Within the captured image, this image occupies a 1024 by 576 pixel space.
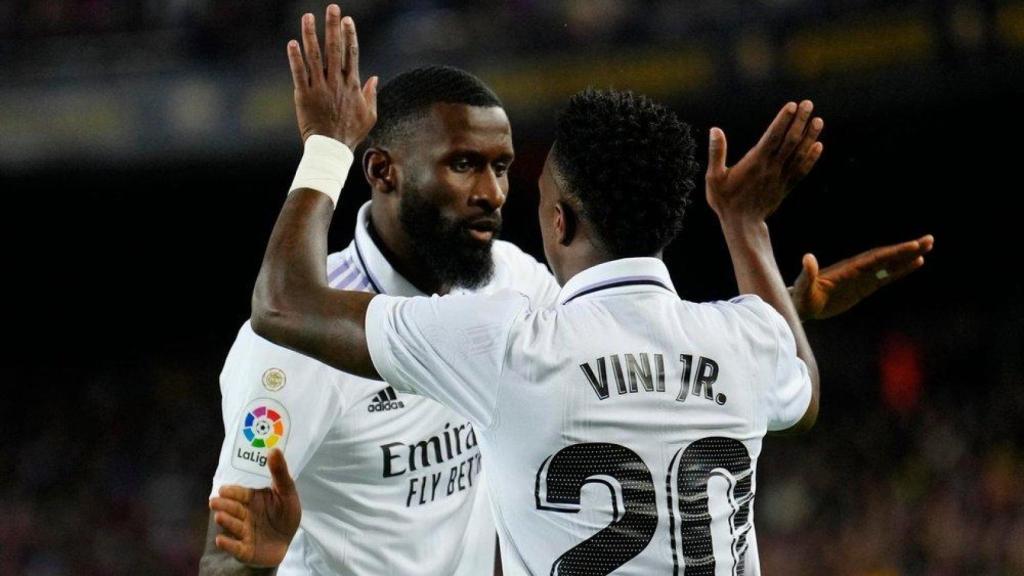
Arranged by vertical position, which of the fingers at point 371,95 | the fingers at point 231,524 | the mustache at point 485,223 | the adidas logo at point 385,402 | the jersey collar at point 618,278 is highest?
the fingers at point 371,95

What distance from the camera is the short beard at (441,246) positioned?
11.9ft

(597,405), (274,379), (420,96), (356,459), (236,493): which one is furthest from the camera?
(420,96)

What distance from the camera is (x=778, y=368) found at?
268cm

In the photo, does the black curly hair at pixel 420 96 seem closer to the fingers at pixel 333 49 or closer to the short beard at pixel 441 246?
the short beard at pixel 441 246

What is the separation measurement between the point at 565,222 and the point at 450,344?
346 millimetres

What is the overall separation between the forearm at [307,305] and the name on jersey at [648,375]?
0.45 meters

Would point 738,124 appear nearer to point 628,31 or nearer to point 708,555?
point 628,31

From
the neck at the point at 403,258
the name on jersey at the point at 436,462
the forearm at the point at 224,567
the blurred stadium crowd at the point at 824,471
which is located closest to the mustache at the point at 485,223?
the neck at the point at 403,258

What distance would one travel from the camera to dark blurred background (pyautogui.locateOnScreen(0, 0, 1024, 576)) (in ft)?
35.2

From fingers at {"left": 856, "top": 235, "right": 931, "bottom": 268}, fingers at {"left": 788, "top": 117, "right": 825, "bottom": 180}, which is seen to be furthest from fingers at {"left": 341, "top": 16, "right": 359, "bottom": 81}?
fingers at {"left": 856, "top": 235, "right": 931, "bottom": 268}

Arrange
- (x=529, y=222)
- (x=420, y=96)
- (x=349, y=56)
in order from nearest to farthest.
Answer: (x=349, y=56) → (x=420, y=96) → (x=529, y=222)

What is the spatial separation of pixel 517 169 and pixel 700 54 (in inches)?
78.1

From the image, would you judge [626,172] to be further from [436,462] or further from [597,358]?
[436,462]

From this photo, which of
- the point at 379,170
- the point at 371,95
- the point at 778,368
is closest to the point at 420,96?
the point at 379,170
